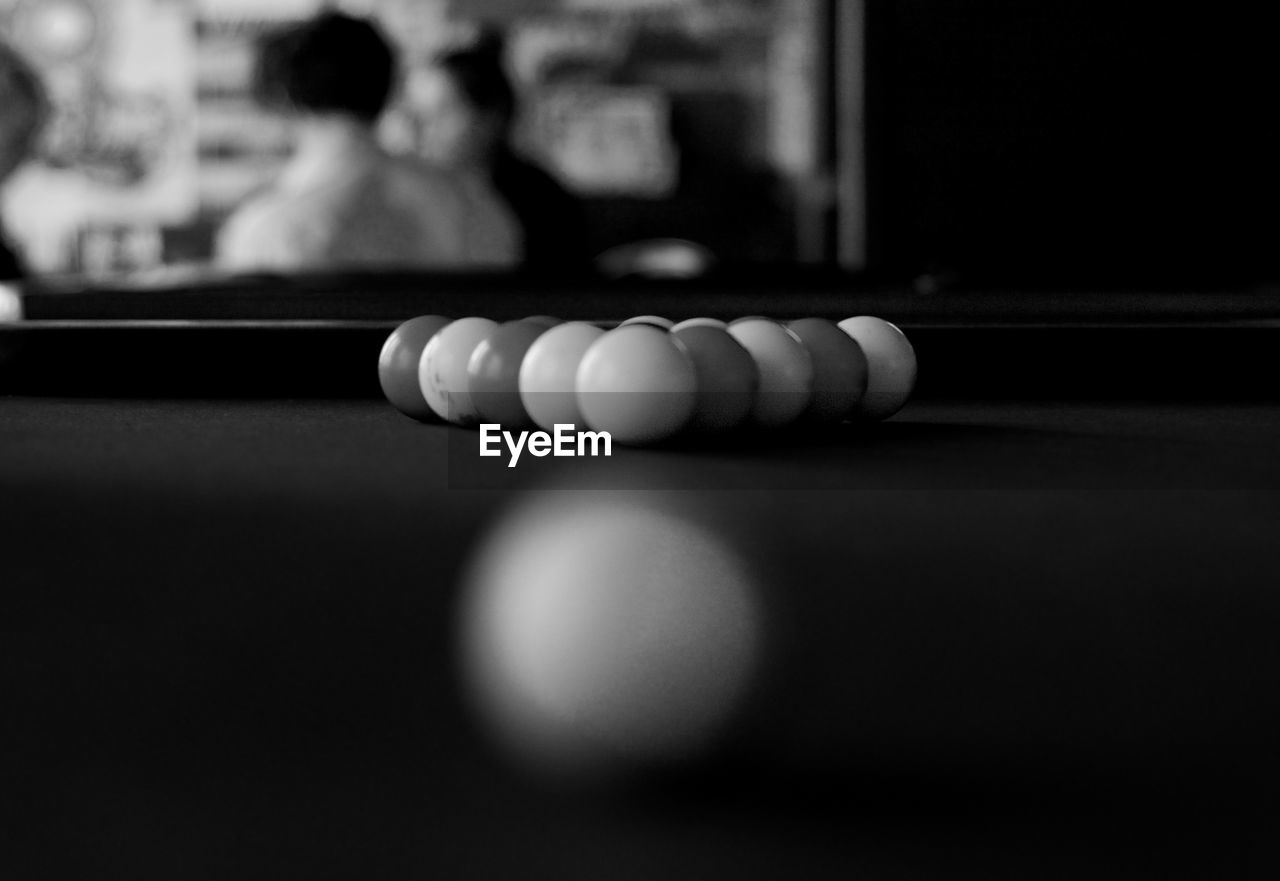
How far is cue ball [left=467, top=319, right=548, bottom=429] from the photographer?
931 mm

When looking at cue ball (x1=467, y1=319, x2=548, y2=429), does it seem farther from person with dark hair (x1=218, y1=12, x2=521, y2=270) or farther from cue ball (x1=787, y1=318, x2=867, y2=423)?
person with dark hair (x1=218, y1=12, x2=521, y2=270)

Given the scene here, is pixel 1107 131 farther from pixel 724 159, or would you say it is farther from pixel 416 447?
pixel 416 447

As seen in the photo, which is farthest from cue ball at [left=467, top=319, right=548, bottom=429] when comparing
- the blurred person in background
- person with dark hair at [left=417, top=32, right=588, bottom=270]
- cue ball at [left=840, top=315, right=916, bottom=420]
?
the blurred person in background

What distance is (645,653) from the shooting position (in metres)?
0.66

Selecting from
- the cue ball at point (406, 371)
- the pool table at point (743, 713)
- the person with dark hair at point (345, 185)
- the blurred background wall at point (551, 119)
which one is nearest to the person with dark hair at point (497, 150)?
the person with dark hair at point (345, 185)

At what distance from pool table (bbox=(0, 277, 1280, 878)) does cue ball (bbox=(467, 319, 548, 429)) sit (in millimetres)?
155

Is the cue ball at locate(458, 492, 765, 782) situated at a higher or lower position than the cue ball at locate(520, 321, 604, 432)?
lower

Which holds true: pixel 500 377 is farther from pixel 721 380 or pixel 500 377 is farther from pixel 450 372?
pixel 721 380

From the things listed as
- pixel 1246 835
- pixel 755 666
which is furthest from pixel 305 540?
pixel 1246 835

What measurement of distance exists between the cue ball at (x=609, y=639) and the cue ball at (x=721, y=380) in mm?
204

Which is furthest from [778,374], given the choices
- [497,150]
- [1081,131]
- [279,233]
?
[1081,131]

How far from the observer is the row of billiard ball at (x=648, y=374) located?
0.84m

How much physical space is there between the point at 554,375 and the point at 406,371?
177mm

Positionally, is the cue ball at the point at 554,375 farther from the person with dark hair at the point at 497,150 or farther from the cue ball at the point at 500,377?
the person with dark hair at the point at 497,150
